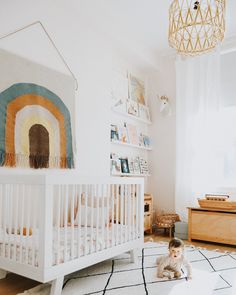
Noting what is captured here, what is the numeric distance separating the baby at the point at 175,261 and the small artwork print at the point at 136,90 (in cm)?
242

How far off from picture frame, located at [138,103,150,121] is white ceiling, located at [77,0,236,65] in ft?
2.37

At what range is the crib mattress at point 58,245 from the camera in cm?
169

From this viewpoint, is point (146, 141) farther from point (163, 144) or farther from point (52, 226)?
point (52, 226)

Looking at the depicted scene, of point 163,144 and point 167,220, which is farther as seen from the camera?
point 163,144

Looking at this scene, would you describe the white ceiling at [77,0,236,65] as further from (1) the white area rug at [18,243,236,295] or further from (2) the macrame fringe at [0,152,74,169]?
(1) the white area rug at [18,243,236,295]

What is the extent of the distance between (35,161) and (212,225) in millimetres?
2016

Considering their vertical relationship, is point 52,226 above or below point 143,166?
below

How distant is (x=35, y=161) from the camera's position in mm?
2596

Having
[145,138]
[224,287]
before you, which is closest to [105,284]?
[224,287]

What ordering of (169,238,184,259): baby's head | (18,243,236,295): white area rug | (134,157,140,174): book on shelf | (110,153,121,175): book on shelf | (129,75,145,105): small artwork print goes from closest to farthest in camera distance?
1. (18,243,236,295): white area rug
2. (169,238,184,259): baby's head
3. (110,153,121,175): book on shelf
4. (134,157,140,174): book on shelf
5. (129,75,145,105): small artwork print

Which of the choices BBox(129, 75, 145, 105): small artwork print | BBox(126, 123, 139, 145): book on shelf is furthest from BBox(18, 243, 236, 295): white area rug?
BBox(129, 75, 145, 105): small artwork print

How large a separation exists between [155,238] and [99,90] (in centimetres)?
186

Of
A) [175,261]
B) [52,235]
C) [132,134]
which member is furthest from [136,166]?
[52,235]

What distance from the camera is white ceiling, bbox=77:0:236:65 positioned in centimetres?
309
